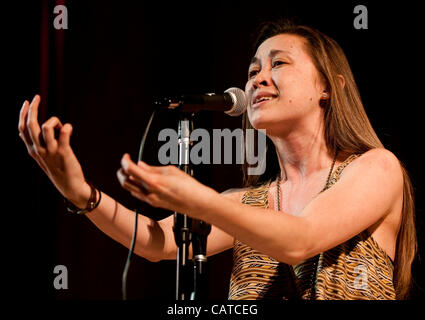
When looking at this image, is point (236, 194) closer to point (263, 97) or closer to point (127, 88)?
point (263, 97)

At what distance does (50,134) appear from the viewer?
53.9 inches

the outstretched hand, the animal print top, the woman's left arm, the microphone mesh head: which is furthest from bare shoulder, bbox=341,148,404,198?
the outstretched hand

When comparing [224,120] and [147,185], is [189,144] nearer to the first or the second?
[147,185]

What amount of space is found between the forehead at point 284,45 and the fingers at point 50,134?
3.09 ft

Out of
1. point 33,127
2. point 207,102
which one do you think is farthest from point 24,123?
point 207,102

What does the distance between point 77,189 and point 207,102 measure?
1.49 feet

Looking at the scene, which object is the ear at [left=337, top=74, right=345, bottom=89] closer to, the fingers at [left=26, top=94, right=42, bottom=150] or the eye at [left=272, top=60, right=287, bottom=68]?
the eye at [left=272, top=60, right=287, bottom=68]

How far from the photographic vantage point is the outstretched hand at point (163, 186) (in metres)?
1.09

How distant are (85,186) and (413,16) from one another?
1692mm

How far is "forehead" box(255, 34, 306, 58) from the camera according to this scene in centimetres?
201

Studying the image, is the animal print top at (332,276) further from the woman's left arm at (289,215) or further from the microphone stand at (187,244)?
the microphone stand at (187,244)

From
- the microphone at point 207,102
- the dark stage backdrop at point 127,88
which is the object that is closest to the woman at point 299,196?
the microphone at point 207,102

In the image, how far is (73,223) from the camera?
8.29 feet

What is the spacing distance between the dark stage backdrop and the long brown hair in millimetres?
347
